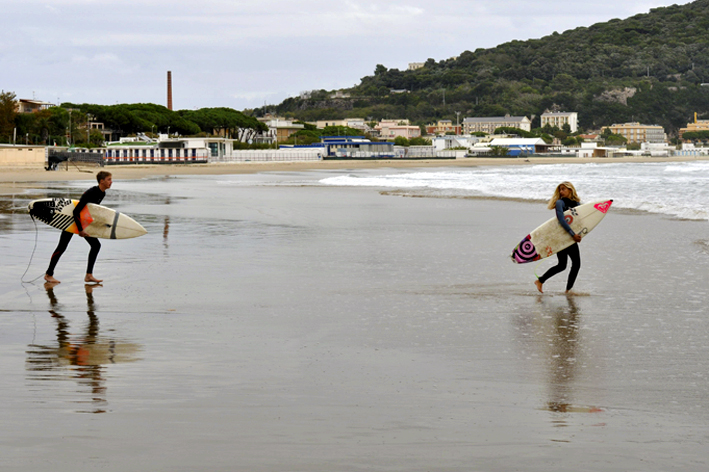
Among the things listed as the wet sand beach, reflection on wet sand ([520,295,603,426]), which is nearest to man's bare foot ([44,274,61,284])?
the wet sand beach

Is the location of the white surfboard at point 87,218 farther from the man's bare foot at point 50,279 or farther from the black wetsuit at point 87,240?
the man's bare foot at point 50,279

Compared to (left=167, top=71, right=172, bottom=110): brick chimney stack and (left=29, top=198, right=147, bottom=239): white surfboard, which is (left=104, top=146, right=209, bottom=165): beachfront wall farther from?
(left=29, top=198, right=147, bottom=239): white surfboard

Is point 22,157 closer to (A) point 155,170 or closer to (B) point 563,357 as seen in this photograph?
(A) point 155,170

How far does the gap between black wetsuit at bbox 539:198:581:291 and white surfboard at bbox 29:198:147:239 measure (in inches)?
213

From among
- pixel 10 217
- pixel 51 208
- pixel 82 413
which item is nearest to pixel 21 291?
pixel 51 208

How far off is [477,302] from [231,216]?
40.6ft

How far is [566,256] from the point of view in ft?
30.9

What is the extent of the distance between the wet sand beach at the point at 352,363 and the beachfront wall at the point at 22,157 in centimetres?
5442

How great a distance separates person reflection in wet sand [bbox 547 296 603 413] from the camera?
4.84 meters

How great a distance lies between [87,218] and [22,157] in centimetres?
5899

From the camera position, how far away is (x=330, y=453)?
4004 millimetres

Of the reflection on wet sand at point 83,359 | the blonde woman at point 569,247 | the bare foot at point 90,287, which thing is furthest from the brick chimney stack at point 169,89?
the reflection on wet sand at point 83,359

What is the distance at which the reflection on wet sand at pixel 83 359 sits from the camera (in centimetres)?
507

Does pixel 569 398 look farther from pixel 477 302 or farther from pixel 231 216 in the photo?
pixel 231 216
